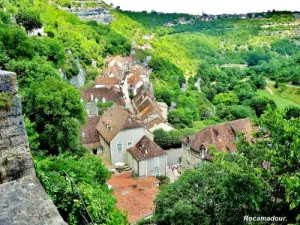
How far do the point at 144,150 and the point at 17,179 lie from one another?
92.6 feet

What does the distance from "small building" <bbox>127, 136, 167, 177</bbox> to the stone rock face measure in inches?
1036

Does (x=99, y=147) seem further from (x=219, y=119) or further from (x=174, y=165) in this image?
(x=219, y=119)

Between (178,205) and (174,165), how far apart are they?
74.3ft

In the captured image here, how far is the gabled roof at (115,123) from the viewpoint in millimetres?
36969

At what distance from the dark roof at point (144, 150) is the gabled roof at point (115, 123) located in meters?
2.00

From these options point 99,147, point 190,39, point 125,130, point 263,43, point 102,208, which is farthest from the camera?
point 263,43

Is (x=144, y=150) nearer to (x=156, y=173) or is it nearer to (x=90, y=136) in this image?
(x=156, y=173)

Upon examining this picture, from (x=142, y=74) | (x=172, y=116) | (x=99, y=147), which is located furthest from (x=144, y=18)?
(x=99, y=147)

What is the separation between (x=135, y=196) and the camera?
2625cm

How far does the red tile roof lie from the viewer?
79.0ft

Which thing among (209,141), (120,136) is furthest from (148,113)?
(209,141)

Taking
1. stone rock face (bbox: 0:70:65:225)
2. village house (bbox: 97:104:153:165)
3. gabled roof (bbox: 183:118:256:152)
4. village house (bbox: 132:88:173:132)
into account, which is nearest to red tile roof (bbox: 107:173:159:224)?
village house (bbox: 97:104:153:165)

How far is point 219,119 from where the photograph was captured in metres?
64.5

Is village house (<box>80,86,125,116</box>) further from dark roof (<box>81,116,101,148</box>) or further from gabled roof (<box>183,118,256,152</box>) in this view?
gabled roof (<box>183,118,256,152</box>)
